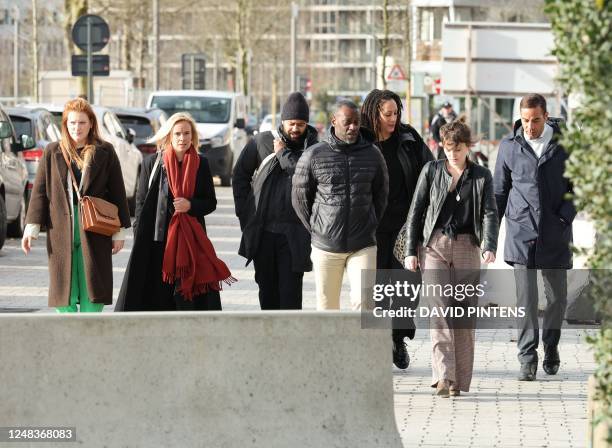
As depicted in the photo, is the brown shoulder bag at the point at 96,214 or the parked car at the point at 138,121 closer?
the brown shoulder bag at the point at 96,214

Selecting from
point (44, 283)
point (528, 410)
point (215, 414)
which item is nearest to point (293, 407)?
point (215, 414)

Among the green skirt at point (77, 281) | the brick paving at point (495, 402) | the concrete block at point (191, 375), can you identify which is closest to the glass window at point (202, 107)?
the brick paving at point (495, 402)

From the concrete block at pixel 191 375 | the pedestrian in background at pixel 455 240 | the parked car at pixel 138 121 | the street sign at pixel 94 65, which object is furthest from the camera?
the parked car at pixel 138 121

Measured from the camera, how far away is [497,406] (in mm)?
9531

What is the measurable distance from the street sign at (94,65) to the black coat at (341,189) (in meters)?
19.1

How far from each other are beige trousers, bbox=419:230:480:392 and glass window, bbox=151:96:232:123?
27426 millimetres

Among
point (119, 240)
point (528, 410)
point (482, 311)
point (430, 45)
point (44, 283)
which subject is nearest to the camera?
point (528, 410)

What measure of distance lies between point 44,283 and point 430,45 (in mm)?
82397

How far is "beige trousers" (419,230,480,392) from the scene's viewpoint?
9.75 meters

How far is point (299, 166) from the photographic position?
9.95 m

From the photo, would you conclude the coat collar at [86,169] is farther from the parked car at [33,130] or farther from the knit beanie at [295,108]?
the parked car at [33,130]

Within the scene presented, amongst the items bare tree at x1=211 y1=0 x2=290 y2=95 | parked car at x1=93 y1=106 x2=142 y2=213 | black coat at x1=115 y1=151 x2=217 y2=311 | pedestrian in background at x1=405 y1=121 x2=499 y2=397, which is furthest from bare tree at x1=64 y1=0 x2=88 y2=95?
bare tree at x1=211 y1=0 x2=290 y2=95

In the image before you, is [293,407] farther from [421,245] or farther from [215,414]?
[421,245]

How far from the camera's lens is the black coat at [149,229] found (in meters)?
10.1
